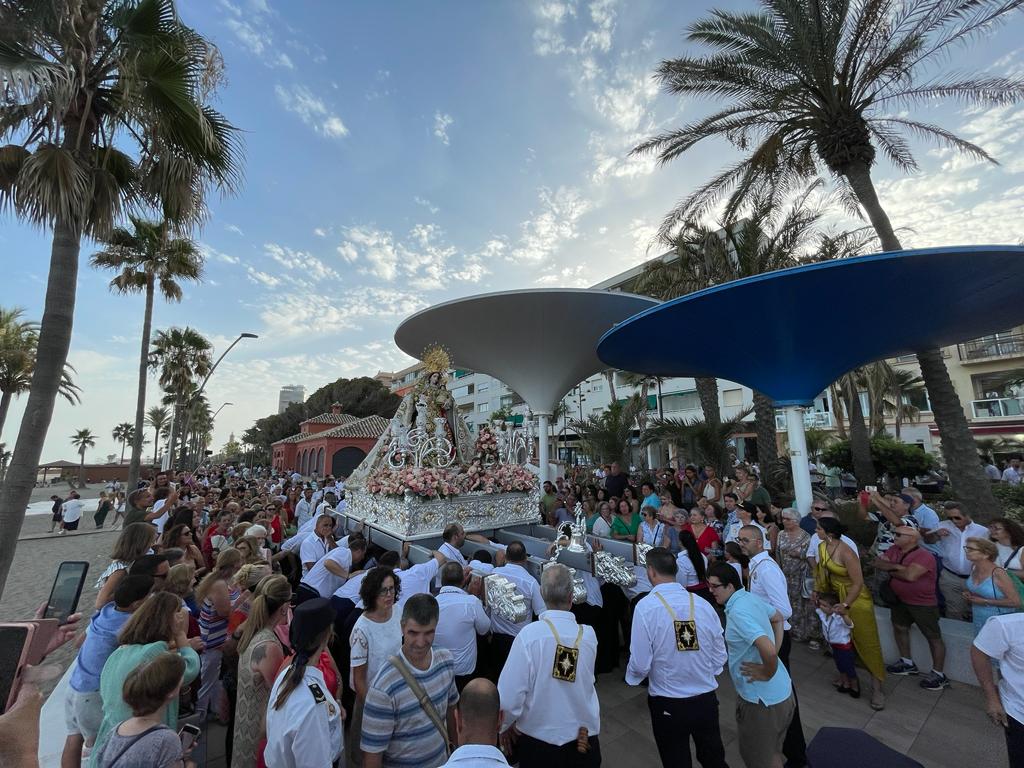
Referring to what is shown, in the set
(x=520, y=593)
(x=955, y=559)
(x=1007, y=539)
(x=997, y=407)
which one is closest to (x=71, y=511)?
(x=520, y=593)

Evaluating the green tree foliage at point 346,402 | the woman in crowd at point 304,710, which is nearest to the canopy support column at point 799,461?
the woman in crowd at point 304,710

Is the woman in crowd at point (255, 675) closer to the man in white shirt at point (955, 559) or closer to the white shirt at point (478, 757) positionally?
the white shirt at point (478, 757)

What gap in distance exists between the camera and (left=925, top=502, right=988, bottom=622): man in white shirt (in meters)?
5.02

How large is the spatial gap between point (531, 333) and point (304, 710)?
11.3 m

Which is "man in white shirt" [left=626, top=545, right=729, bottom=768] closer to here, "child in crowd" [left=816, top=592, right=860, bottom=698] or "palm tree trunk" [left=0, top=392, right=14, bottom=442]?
"child in crowd" [left=816, top=592, right=860, bottom=698]

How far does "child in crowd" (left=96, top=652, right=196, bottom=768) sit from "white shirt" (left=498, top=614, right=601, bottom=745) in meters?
1.63

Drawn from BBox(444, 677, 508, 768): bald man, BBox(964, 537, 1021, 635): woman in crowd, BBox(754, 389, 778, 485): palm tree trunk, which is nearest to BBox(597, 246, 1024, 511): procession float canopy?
BBox(964, 537, 1021, 635): woman in crowd

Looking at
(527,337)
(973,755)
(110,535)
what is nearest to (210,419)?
(110,535)

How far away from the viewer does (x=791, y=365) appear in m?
7.95

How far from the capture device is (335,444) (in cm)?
3469

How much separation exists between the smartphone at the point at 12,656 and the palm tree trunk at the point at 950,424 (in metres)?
12.8

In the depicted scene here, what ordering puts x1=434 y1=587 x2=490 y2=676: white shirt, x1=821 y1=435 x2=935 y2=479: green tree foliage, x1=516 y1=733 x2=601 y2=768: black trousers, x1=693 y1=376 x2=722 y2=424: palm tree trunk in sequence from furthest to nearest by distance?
1. x1=693 y1=376 x2=722 y2=424: palm tree trunk
2. x1=821 y1=435 x2=935 y2=479: green tree foliage
3. x1=434 y1=587 x2=490 y2=676: white shirt
4. x1=516 y1=733 x2=601 y2=768: black trousers

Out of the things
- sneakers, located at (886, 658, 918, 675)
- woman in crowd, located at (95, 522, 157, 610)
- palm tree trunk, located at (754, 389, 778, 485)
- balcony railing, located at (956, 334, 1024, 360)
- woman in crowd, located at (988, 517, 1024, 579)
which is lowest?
sneakers, located at (886, 658, 918, 675)

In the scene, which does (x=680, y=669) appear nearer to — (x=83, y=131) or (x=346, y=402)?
(x=83, y=131)
